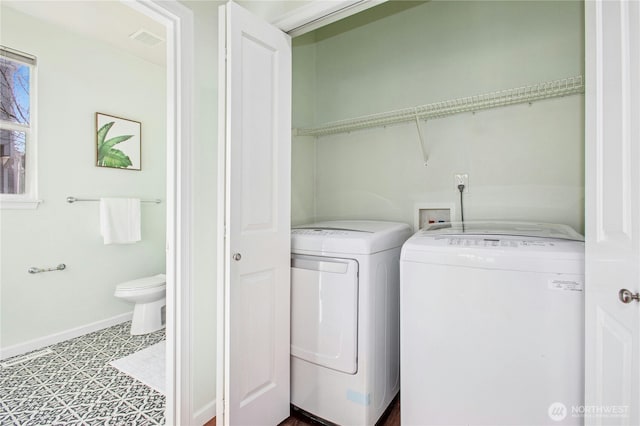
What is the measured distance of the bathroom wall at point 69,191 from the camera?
90.7 inches

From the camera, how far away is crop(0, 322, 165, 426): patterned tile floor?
1.59m

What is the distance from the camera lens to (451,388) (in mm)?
1247

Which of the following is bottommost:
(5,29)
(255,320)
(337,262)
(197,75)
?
(255,320)

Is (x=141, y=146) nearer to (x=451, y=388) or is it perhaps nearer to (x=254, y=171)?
(x=254, y=171)

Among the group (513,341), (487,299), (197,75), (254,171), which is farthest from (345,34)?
(513,341)

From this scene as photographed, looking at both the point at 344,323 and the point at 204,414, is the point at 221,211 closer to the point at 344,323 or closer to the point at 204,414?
the point at 344,323

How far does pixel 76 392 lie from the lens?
181 centimetres

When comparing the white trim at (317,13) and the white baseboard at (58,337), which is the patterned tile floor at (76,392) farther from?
the white trim at (317,13)
